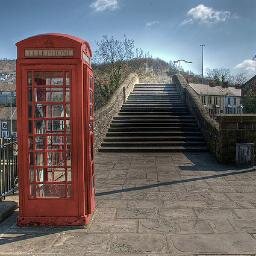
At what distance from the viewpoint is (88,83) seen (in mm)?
5883

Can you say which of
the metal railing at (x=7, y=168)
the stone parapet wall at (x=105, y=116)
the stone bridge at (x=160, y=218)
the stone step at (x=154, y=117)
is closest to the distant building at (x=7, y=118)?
the stone parapet wall at (x=105, y=116)

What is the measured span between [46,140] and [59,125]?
11.1 inches

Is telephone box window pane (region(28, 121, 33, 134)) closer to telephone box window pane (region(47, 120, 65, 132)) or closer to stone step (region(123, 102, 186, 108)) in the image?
telephone box window pane (region(47, 120, 65, 132))

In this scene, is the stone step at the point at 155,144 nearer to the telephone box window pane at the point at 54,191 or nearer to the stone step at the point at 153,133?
the stone step at the point at 153,133

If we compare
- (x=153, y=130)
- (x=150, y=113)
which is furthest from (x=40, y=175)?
(x=150, y=113)

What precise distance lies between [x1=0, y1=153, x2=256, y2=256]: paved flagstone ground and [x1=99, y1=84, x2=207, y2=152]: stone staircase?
3.91 meters

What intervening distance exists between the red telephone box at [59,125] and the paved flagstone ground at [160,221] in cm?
30

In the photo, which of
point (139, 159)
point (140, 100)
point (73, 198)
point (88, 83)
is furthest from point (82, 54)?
point (140, 100)

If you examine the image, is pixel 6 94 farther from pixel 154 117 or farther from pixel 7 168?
pixel 7 168

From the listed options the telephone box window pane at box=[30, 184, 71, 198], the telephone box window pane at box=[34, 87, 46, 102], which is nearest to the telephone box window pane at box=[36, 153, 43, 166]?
the telephone box window pane at box=[30, 184, 71, 198]

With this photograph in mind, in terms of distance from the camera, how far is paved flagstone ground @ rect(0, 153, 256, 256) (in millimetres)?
4891

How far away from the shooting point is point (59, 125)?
6.02m

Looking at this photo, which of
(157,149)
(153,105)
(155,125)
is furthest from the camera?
(153,105)

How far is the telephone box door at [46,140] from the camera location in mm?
5646
